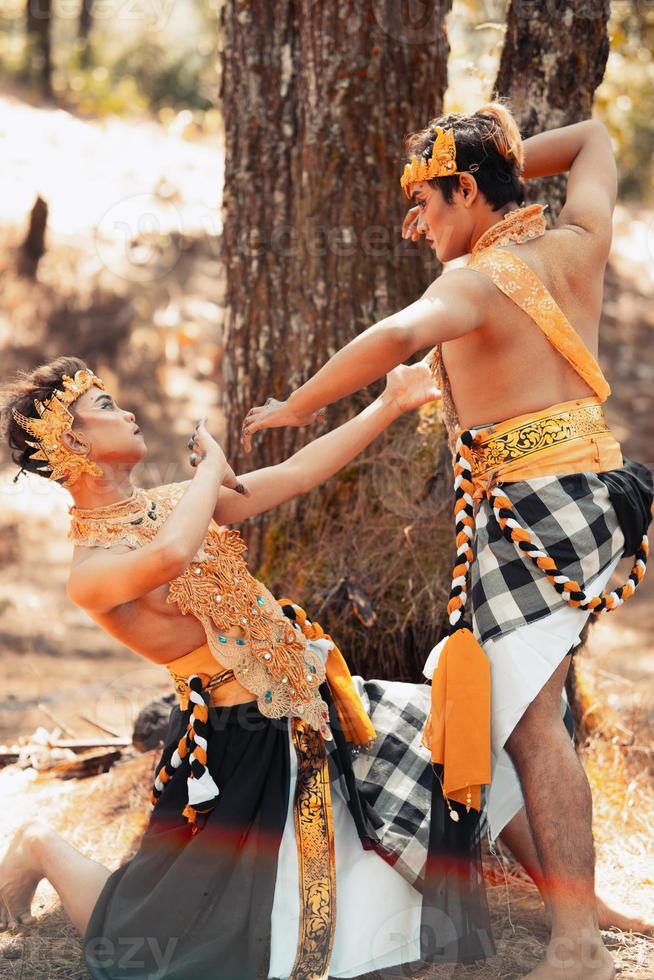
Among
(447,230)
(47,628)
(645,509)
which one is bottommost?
(47,628)

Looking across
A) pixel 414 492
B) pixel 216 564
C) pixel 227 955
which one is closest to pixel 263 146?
pixel 414 492

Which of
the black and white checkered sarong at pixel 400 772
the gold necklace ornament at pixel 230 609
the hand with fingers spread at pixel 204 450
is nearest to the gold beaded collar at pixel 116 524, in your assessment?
the gold necklace ornament at pixel 230 609

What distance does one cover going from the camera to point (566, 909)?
7.95ft

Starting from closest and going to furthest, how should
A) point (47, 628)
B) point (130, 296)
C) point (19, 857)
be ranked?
point (19, 857)
point (47, 628)
point (130, 296)

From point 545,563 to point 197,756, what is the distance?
951 mm

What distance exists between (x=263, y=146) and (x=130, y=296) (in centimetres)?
626

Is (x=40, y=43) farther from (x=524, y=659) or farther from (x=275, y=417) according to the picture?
(x=524, y=659)

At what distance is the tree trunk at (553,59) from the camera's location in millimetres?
3734

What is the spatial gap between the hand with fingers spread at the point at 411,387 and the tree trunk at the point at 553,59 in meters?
1.27

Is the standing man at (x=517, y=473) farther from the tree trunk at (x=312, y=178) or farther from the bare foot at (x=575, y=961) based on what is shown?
the tree trunk at (x=312, y=178)

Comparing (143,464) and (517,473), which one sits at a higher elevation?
(517,473)

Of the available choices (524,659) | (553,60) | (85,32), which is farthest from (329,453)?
(85,32)

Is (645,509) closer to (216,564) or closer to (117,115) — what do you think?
(216,564)

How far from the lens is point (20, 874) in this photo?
2.86 metres
